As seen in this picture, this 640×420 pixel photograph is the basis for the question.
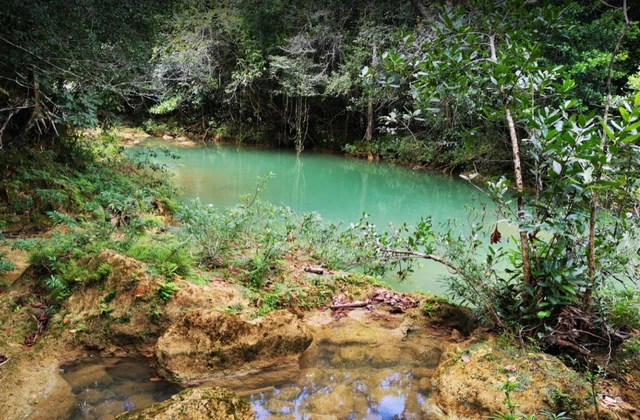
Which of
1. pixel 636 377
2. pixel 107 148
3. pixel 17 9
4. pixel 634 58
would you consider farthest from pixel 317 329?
pixel 634 58

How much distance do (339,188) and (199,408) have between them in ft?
32.3

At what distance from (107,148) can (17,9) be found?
16.5ft

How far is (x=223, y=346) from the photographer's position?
2988 mm

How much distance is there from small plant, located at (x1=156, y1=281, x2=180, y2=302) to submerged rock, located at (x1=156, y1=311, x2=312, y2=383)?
0.36 metres

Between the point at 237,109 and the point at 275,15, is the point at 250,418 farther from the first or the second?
the point at 237,109

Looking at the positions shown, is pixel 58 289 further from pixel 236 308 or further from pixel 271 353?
pixel 271 353

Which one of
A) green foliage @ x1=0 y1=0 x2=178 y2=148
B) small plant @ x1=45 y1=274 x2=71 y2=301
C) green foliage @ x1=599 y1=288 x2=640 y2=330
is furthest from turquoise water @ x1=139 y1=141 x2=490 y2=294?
small plant @ x1=45 y1=274 x2=71 y2=301

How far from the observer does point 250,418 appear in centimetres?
238

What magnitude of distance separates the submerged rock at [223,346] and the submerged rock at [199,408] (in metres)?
0.54

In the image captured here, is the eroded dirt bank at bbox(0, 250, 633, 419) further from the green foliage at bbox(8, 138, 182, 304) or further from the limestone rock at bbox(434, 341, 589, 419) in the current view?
the green foliage at bbox(8, 138, 182, 304)

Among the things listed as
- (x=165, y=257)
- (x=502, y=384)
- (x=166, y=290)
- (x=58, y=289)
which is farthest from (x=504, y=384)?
(x=58, y=289)

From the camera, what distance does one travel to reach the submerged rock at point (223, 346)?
9.40 feet

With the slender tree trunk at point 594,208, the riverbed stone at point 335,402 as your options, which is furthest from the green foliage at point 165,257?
the slender tree trunk at point 594,208

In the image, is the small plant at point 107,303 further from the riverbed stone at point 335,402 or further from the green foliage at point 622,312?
the green foliage at point 622,312
